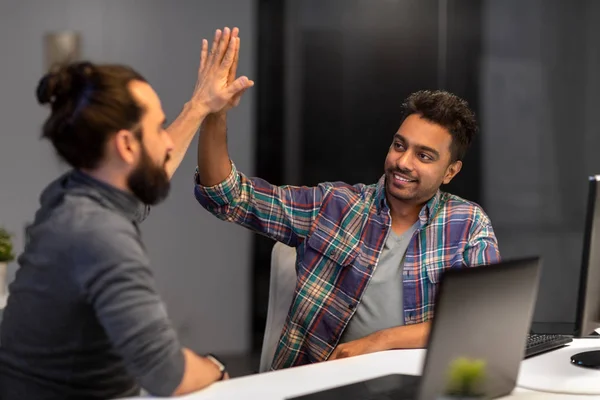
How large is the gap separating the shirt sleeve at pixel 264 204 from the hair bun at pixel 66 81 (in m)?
0.84

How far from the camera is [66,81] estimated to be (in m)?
1.70

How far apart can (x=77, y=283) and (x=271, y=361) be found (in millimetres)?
1052

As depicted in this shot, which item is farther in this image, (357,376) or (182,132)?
(182,132)

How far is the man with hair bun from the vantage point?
156cm

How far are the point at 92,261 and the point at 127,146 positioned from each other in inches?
9.9

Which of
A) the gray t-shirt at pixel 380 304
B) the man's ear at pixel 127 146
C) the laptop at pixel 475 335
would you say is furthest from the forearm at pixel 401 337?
the man's ear at pixel 127 146

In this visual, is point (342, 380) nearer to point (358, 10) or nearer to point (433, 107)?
point (433, 107)

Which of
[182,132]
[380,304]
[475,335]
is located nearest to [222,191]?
[182,132]

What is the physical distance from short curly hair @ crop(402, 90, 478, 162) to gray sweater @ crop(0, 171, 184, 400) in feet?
4.20

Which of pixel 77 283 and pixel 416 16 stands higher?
pixel 416 16

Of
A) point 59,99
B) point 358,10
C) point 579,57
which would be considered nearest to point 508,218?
point 579,57

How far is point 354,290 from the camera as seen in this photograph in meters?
2.60

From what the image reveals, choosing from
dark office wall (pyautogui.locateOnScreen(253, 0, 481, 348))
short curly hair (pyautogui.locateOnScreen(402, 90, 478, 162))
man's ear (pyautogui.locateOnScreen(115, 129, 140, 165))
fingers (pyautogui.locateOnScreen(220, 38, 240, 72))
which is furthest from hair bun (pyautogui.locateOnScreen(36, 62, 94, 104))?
dark office wall (pyautogui.locateOnScreen(253, 0, 481, 348))

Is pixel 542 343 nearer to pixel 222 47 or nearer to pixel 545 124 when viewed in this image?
pixel 222 47
